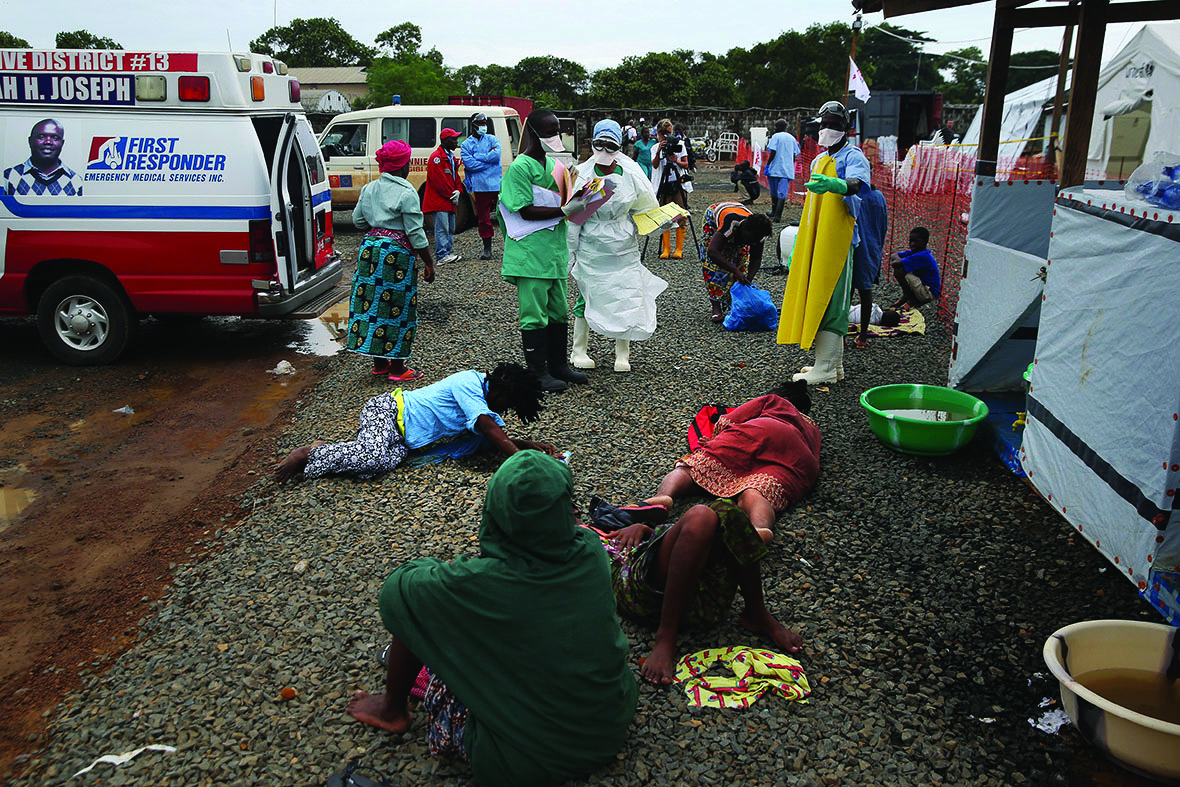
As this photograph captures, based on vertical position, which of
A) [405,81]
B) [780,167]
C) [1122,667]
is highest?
[405,81]

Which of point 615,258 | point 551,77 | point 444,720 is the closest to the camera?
point 444,720

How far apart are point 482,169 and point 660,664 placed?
31.8 feet

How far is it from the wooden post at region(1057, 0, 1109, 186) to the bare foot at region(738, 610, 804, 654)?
109 inches

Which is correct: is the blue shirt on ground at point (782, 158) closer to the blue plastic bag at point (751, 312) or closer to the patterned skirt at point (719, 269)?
the patterned skirt at point (719, 269)

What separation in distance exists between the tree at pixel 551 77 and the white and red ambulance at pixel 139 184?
4528 centimetres

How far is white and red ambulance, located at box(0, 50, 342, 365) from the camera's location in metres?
6.36

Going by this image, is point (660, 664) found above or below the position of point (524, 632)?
below

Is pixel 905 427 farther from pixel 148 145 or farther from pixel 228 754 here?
pixel 148 145

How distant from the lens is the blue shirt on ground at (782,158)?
1439 cm

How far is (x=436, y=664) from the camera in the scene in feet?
7.58

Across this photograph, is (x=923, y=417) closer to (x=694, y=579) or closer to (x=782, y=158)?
(x=694, y=579)

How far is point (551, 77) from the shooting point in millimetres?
51719

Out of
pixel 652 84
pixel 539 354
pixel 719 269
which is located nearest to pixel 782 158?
pixel 719 269

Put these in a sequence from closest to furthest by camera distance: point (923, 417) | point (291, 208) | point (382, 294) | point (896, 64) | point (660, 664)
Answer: point (660, 664) → point (923, 417) → point (382, 294) → point (291, 208) → point (896, 64)
